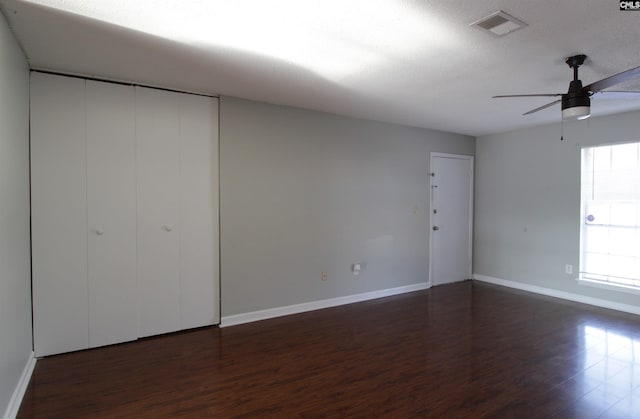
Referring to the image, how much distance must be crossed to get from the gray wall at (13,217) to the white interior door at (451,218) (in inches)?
195

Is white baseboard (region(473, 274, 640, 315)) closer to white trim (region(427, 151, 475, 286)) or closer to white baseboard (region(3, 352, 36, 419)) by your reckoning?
white trim (region(427, 151, 475, 286))

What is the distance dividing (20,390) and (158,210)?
1.68m

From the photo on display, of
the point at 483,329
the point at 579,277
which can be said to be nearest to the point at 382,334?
the point at 483,329

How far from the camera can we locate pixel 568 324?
3.84 metres

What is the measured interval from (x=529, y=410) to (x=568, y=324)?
2.13m

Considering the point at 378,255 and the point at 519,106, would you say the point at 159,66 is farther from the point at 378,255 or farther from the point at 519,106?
the point at 519,106

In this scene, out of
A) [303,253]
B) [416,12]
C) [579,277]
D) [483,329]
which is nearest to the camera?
[416,12]

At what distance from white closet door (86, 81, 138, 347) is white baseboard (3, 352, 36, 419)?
1.47 feet

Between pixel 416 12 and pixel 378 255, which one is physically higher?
pixel 416 12

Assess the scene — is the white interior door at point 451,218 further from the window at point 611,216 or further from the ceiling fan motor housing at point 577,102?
the ceiling fan motor housing at point 577,102

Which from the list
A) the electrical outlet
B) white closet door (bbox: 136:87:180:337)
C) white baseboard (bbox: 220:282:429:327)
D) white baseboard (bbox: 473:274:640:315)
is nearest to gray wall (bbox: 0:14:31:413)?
white closet door (bbox: 136:87:180:337)

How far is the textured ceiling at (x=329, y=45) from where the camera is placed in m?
1.99

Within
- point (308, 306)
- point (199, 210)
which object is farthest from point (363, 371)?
point (199, 210)

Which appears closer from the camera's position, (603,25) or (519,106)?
(603,25)
